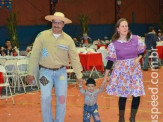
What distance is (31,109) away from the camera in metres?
8.22

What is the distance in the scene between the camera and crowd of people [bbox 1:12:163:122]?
5484 millimetres

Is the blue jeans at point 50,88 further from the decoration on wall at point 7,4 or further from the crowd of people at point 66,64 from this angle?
the decoration on wall at point 7,4

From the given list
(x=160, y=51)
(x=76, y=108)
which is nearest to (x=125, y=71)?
(x=76, y=108)

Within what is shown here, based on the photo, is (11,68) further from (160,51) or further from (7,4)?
(7,4)

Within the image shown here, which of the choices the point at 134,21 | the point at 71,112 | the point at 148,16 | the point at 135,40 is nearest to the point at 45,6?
the point at 134,21

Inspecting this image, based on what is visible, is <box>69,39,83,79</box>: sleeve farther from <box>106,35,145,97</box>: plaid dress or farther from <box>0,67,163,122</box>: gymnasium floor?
<box>0,67,163,122</box>: gymnasium floor

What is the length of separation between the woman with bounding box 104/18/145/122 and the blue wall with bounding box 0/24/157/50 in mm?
12441

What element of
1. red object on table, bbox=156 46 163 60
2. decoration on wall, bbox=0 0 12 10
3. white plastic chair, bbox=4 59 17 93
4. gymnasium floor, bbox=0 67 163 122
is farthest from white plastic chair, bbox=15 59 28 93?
decoration on wall, bbox=0 0 12 10

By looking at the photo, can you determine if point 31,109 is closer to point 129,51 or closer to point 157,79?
point 129,51

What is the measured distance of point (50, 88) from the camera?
5.47 metres

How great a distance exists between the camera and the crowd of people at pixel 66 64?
5484 mm

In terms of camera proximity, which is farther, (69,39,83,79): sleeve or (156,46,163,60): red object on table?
(156,46,163,60): red object on table

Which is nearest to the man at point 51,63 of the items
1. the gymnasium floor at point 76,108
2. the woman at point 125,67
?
the woman at point 125,67

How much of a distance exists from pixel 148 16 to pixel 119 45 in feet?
74.1
